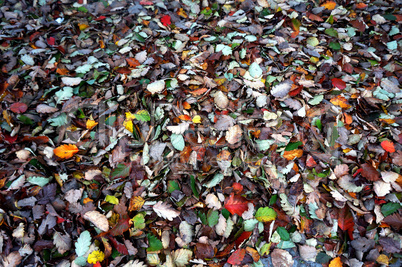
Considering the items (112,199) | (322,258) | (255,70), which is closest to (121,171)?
(112,199)

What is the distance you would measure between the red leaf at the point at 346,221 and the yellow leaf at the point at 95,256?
1.62m

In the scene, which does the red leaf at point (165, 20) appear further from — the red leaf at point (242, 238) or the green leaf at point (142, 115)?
the red leaf at point (242, 238)

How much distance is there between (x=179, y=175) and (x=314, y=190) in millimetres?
987

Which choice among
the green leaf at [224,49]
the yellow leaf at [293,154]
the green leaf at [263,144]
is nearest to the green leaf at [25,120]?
the green leaf at [224,49]

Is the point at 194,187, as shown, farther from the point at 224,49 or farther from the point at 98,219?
the point at 224,49

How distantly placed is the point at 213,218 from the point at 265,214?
→ 1.19ft

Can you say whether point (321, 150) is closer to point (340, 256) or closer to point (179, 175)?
point (340, 256)

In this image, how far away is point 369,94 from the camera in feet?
7.52

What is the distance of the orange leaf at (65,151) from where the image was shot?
6.48ft

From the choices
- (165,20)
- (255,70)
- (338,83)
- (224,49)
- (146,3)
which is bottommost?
(338,83)

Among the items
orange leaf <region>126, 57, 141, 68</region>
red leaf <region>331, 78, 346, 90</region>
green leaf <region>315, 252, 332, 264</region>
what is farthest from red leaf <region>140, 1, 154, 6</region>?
green leaf <region>315, 252, 332, 264</region>

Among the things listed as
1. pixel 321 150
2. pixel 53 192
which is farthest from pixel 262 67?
pixel 53 192

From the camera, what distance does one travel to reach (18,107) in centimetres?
216

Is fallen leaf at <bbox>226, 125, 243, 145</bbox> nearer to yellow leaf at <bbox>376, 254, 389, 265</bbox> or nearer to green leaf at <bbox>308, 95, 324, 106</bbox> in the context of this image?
green leaf at <bbox>308, 95, 324, 106</bbox>
